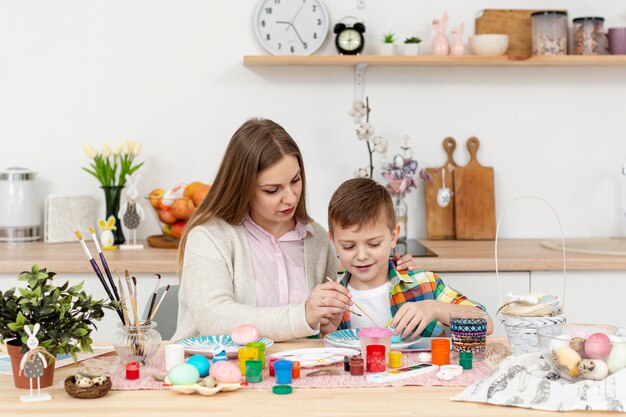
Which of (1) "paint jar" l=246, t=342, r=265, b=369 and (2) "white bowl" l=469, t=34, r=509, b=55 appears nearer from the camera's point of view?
(1) "paint jar" l=246, t=342, r=265, b=369

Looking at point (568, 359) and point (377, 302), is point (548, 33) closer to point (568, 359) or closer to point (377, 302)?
point (377, 302)

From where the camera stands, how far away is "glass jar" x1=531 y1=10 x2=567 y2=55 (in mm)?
3451

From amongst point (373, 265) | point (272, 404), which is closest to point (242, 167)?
point (373, 265)

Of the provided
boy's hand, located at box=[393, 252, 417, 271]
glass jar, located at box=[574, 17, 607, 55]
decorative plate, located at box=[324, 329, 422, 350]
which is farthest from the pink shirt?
glass jar, located at box=[574, 17, 607, 55]

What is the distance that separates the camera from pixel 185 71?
11.6ft

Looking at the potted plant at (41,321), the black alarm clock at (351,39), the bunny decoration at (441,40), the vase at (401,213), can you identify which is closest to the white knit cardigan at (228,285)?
the potted plant at (41,321)

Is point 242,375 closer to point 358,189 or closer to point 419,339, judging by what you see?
point 419,339

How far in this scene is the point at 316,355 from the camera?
180 cm

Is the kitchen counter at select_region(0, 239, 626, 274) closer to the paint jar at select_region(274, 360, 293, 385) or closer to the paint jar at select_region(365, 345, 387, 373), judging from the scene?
the paint jar at select_region(365, 345, 387, 373)

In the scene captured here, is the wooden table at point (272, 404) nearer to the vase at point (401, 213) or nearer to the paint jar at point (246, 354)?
the paint jar at point (246, 354)

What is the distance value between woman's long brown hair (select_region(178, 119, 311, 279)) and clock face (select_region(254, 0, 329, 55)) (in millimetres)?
1231

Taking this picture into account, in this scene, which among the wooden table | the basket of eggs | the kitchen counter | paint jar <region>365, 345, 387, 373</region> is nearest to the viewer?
the wooden table

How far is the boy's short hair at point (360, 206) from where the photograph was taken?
6.91 feet

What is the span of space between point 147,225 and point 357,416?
89.3 inches
